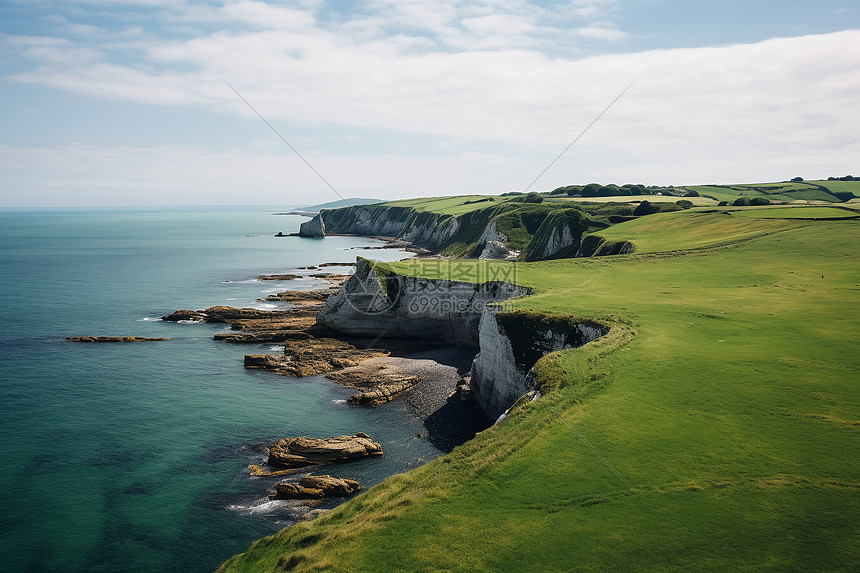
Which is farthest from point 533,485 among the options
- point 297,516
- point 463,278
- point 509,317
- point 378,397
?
point 463,278

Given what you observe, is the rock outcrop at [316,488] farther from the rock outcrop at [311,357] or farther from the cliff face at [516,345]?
the rock outcrop at [311,357]

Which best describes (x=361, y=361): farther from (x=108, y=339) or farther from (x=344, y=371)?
(x=108, y=339)

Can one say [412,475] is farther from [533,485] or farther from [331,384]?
[331,384]

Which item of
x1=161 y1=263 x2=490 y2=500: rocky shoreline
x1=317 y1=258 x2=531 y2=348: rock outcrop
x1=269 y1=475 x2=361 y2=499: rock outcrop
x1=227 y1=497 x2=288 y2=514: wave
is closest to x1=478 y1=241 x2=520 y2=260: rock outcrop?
x1=161 y1=263 x2=490 y2=500: rocky shoreline

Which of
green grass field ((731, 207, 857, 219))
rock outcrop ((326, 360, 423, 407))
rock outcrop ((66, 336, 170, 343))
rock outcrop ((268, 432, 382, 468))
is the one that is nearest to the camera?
rock outcrop ((268, 432, 382, 468))

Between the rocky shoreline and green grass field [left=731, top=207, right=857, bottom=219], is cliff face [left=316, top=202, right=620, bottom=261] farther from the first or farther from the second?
the rocky shoreline
